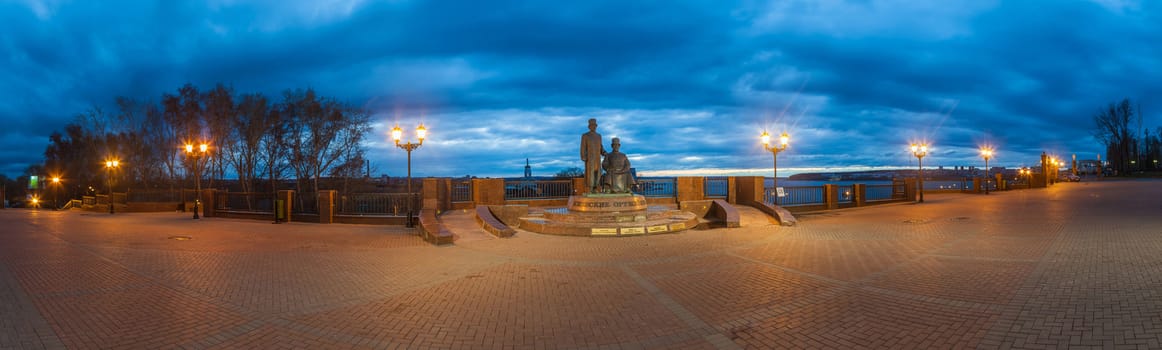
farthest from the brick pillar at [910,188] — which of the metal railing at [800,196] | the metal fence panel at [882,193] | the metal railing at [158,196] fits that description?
the metal railing at [158,196]

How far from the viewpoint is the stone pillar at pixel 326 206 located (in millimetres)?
17297

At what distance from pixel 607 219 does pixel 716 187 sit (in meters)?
8.19

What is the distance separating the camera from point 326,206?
17.4m

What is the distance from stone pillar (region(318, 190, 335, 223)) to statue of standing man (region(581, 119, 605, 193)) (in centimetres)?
955

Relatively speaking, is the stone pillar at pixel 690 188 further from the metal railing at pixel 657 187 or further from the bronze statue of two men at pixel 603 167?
the bronze statue of two men at pixel 603 167

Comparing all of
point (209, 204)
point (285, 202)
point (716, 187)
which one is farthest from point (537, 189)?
point (209, 204)

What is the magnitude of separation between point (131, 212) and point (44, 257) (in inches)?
938

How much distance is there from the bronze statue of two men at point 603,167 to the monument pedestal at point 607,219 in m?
0.52

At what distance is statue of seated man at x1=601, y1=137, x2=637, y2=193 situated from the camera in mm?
15250

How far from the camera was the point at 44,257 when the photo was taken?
9.46 meters

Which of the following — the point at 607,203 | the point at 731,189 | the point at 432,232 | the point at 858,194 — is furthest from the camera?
the point at 858,194

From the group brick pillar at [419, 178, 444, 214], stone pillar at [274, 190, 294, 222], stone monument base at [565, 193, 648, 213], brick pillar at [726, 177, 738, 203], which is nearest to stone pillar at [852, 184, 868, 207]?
brick pillar at [726, 177, 738, 203]

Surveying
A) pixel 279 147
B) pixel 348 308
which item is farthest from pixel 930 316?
pixel 279 147

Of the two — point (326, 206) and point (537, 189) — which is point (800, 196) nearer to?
point (537, 189)
